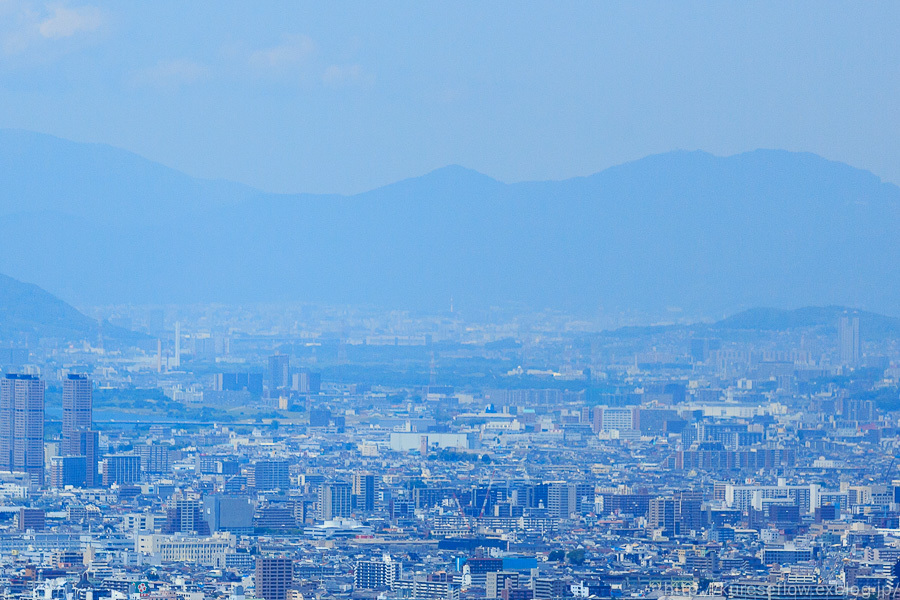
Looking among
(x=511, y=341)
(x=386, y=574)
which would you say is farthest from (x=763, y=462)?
(x=511, y=341)

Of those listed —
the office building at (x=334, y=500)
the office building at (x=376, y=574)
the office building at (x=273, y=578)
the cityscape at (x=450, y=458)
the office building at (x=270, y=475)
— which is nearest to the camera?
the office building at (x=273, y=578)

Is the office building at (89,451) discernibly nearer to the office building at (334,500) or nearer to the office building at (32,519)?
the office building at (334,500)

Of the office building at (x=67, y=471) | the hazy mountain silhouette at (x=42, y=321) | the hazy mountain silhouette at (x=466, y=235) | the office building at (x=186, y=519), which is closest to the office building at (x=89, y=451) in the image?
the office building at (x=67, y=471)

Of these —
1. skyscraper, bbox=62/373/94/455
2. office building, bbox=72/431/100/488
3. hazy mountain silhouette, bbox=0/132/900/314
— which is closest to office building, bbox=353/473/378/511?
A: office building, bbox=72/431/100/488

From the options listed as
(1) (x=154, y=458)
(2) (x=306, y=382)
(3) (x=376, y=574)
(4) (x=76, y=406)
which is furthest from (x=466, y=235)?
(3) (x=376, y=574)

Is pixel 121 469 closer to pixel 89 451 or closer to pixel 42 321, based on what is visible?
pixel 89 451

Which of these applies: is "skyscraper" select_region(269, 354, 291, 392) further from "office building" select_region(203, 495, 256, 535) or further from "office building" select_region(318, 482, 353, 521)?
"office building" select_region(203, 495, 256, 535)
